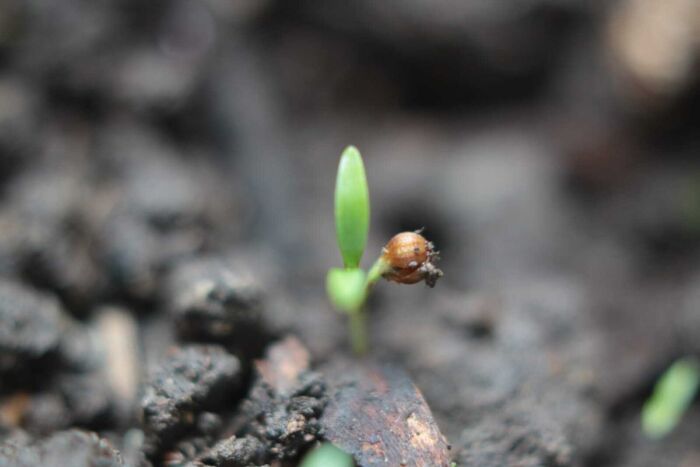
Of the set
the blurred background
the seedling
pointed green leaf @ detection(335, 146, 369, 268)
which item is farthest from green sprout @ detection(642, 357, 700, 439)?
pointed green leaf @ detection(335, 146, 369, 268)

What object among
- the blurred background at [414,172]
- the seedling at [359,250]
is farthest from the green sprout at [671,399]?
the seedling at [359,250]

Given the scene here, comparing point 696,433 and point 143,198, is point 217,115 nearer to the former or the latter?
point 143,198

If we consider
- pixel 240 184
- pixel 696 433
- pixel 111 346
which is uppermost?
pixel 240 184

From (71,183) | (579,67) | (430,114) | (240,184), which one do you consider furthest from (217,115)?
(579,67)

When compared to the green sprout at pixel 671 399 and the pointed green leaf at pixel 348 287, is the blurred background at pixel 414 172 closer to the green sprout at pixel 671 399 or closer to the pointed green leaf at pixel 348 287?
the green sprout at pixel 671 399

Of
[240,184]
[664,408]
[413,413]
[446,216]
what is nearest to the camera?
[413,413]

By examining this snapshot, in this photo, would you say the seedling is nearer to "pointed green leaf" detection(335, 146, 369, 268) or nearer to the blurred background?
"pointed green leaf" detection(335, 146, 369, 268)
